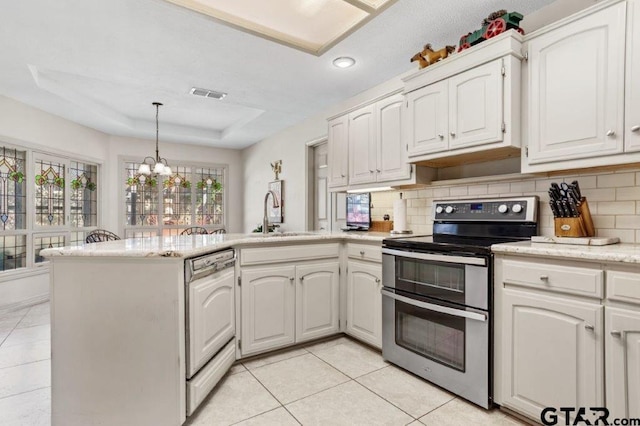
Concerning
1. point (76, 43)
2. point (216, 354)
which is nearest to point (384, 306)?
point (216, 354)

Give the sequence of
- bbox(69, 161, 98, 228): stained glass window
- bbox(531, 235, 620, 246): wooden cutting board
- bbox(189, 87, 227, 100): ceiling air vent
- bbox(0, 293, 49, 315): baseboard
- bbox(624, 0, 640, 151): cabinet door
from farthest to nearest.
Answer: bbox(69, 161, 98, 228): stained glass window, bbox(0, 293, 49, 315): baseboard, bbox(189, 87, 227, 100): ceiling air vent, bbox(531, 235, 620, 246): wooden cutting board, bbox(624, 0, 640, 151): cabinet door

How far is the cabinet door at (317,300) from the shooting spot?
2.72 m

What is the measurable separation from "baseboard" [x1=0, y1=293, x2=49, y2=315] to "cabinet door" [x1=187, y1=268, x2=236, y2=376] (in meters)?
3.35

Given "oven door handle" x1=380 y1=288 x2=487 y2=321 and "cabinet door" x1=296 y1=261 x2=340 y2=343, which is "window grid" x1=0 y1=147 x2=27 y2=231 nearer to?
"cabinet door" x1=296 y1=261 x2=340 y2=343

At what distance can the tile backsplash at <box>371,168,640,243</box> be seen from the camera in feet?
6.13

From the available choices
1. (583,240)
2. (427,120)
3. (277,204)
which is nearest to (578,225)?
(583,240)

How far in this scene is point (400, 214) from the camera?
299 centimetres

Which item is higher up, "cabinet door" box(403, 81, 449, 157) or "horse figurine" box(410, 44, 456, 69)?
"horse figurine" box(410, 44, 456, 69)

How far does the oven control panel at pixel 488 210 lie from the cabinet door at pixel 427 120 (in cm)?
48

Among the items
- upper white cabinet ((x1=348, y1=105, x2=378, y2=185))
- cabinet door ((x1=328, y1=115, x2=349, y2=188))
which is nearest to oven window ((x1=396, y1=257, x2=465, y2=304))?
upper white cabinet ((x1=348, y1=105, x2=378, y2=185))

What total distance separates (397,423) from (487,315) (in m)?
0.75

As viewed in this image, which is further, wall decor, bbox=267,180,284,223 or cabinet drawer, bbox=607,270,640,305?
wall decor, bbox=267,180,284,223

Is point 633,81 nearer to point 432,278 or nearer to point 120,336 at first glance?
point 432,278

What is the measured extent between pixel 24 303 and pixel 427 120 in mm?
5041
